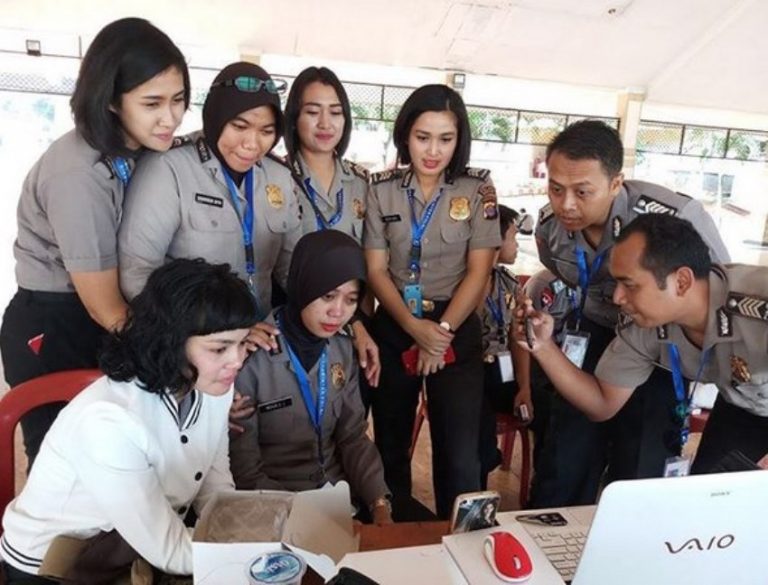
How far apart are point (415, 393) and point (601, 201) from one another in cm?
88

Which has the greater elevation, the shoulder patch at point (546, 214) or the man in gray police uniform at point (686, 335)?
the shoulder patch at point (546, 214)

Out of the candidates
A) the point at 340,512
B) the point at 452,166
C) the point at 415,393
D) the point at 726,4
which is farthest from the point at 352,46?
the point at 340,512

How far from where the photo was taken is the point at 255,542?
859mm

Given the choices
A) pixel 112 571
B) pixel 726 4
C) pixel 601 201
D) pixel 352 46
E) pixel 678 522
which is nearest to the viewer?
pixel 678 522

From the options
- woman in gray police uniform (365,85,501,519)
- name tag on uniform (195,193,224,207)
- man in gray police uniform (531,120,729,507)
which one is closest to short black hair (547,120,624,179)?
man in gray police uniform (531,120,729,507)

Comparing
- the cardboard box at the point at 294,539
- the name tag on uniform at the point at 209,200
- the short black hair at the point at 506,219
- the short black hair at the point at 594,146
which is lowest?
the cardboard box at the point at 294,539

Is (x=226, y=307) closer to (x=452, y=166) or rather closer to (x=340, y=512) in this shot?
(x=340, y=512)

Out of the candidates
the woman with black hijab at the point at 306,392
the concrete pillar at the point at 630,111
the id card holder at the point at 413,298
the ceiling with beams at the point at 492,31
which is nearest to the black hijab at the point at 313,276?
the woman with black hijab at the point at 306,392

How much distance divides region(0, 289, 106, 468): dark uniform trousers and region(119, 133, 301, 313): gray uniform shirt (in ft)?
0.55

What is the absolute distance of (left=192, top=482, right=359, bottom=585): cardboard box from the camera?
2.67 feet

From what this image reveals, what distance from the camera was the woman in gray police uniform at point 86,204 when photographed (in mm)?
1395

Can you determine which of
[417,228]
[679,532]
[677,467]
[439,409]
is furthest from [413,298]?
[679,532]

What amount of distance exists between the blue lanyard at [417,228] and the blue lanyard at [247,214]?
576mm

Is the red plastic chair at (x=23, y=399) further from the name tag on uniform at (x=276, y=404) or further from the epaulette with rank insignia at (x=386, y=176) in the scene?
the epaulette with rank insignia at (x=386, y=176)
